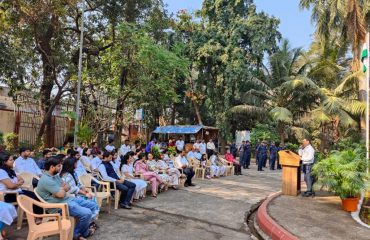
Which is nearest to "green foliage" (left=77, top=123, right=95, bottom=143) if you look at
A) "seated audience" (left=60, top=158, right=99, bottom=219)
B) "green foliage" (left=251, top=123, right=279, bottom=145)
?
"seated audience" (left=60, top=158, right=99, bottom=219)

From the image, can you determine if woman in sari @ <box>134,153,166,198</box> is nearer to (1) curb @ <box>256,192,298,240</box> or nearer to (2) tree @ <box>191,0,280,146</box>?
(1) curb @ <box>256,192,298,240</box>

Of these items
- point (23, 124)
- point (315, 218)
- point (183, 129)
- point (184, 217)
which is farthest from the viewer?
point (183, 129)

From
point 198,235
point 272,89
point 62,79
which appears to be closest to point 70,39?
point 62,79

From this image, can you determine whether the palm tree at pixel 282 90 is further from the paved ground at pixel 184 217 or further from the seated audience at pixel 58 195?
the seated audience at pixel 58 195

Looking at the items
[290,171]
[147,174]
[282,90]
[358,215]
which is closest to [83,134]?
[147,174]

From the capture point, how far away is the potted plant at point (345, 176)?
281 inches

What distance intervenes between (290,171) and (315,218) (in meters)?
2.51

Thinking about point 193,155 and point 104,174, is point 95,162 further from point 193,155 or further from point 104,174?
point 193,155

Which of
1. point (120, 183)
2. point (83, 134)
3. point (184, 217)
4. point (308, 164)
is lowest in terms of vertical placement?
point (184, 217)

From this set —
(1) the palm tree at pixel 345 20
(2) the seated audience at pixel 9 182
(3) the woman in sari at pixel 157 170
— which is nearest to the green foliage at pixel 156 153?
(3) the woman in sari at pixel 157 170

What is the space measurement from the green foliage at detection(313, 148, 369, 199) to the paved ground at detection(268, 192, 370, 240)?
516mm

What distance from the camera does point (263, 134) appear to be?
23.3 metres

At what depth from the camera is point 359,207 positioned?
24.7 feet

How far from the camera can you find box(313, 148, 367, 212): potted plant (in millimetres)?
7145
